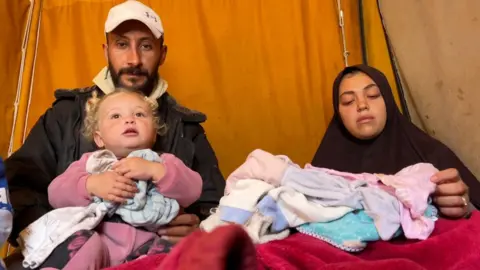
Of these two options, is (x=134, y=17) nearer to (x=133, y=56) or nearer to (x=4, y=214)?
(x=133, y=56)

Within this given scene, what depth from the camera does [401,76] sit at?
1700mm

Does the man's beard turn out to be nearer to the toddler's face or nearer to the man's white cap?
the man's white cap

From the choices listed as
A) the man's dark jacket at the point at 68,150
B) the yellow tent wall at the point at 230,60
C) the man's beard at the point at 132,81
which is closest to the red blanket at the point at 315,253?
the man's dark jacket at the point at 68,150

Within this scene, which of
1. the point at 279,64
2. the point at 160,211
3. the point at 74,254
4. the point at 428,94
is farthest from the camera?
the point at 279,64

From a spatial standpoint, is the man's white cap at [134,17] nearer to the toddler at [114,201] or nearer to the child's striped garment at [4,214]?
the toddler at [114,201]

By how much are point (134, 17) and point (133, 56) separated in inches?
3.7

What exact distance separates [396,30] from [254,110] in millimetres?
476

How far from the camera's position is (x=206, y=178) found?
4.74ft

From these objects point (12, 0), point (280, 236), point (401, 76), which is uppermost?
point (12, 0)

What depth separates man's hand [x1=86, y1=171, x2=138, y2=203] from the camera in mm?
1078

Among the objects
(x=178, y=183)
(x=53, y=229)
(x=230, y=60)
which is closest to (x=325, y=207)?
(x=178, y=183)

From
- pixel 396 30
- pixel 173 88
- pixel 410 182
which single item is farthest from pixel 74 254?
pixel 396 30

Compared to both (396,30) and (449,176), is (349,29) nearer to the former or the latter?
(396,30)

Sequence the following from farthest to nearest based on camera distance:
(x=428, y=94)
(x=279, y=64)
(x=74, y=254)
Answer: (x=279, y=64), (x=428, y=94), (x=74, y=254)
